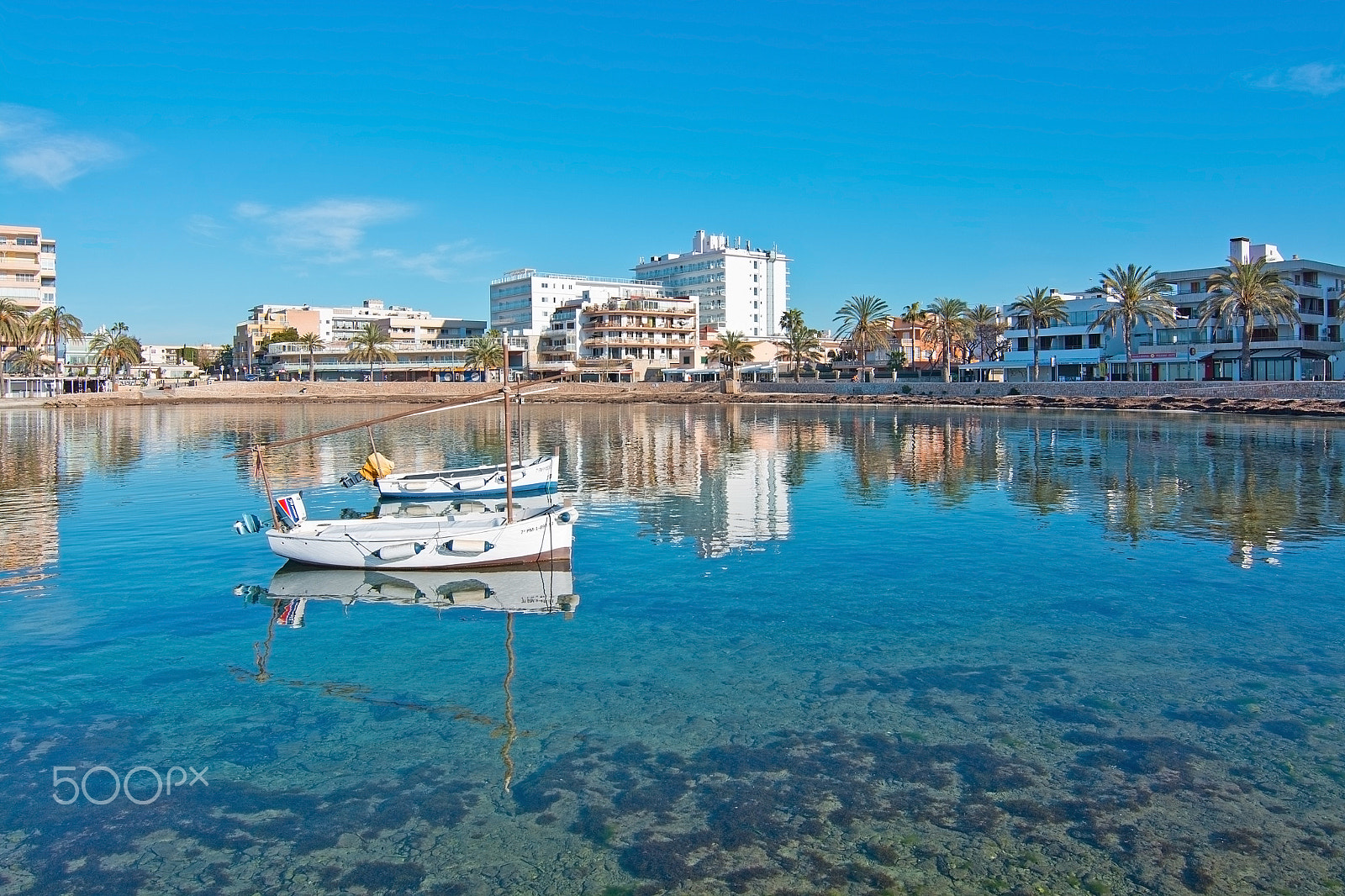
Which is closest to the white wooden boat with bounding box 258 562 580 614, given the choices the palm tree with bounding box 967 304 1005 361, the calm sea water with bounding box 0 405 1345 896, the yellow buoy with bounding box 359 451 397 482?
the calm sea water with bounding box 0 405 1345 896

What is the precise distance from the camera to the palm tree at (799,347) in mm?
137750

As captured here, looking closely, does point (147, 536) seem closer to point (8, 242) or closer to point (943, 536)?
point (943, 536)

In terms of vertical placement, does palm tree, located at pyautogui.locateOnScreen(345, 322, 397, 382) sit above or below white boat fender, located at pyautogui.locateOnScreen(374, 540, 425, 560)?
above

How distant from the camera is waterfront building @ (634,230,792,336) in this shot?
170000mm

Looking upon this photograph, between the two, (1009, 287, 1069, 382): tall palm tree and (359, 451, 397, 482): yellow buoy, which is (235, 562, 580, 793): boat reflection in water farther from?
(1009, 287, 1069, 382): tall palm tree

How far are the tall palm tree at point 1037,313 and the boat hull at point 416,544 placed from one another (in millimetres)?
94909

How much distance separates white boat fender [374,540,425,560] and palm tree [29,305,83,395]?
346 ft

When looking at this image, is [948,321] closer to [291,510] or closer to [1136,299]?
[1136,299]

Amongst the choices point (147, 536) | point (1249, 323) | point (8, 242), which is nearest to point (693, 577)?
point (147, 536)

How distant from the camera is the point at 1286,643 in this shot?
16953 mm

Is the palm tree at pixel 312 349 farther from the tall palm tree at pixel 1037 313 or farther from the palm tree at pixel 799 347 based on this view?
the tall palm tree at pixel 1037 313

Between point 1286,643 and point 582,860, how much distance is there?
14.3 meters

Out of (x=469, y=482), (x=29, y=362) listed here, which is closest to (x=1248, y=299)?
(x=469, y=482)

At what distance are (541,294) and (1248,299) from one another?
11144 cm
